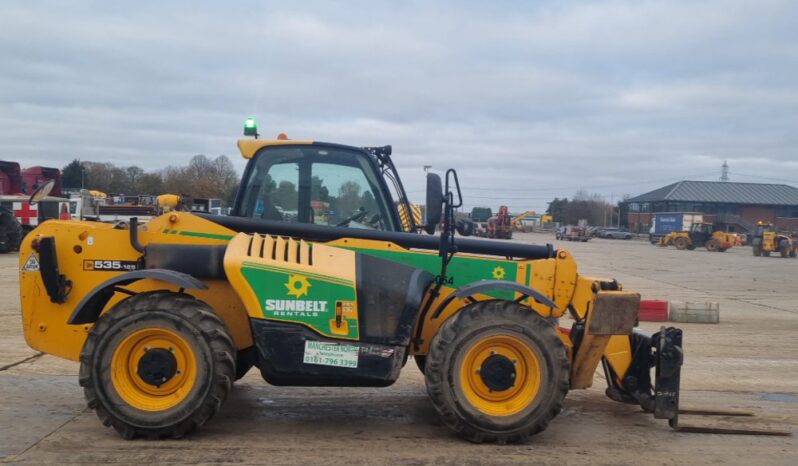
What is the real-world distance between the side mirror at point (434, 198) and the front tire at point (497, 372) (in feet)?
2.40

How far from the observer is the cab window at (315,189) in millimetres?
5918

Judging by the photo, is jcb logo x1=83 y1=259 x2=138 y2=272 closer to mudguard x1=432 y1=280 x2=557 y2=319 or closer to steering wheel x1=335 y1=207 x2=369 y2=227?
steering wheel x1=335 y1=207 x2=369 y2=227

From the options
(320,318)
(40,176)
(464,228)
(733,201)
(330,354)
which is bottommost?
(330,354)

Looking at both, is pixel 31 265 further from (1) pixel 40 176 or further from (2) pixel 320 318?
(1) pixel 40 176

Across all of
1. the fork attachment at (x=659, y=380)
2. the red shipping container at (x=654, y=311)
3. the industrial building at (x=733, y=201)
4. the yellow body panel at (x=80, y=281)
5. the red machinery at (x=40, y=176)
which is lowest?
the red shipping container at (x=654, y=311)

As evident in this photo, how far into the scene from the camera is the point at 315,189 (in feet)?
19.5

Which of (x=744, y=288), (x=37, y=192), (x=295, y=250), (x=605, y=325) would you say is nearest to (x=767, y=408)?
(x=605, y=325)

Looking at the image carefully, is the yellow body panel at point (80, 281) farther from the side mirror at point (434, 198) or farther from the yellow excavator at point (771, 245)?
the yellow excavator at point (771, 245)

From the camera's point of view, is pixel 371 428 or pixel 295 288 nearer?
pixel 295 288

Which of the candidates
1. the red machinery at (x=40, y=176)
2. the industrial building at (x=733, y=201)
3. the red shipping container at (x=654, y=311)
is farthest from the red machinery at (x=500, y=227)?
the industrial building at (x=733, y=201)

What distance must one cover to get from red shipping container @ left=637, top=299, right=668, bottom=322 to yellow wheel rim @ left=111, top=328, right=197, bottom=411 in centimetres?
942

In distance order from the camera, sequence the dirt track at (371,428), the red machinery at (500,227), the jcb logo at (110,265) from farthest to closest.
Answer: the red machinery at (500,227) → the jcb logo at (110,265) → the dirt track at (371,428)

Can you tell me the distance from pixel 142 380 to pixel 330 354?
1.37 metres

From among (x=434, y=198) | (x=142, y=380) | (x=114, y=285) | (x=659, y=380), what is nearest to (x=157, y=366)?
(x=142, y=380)
